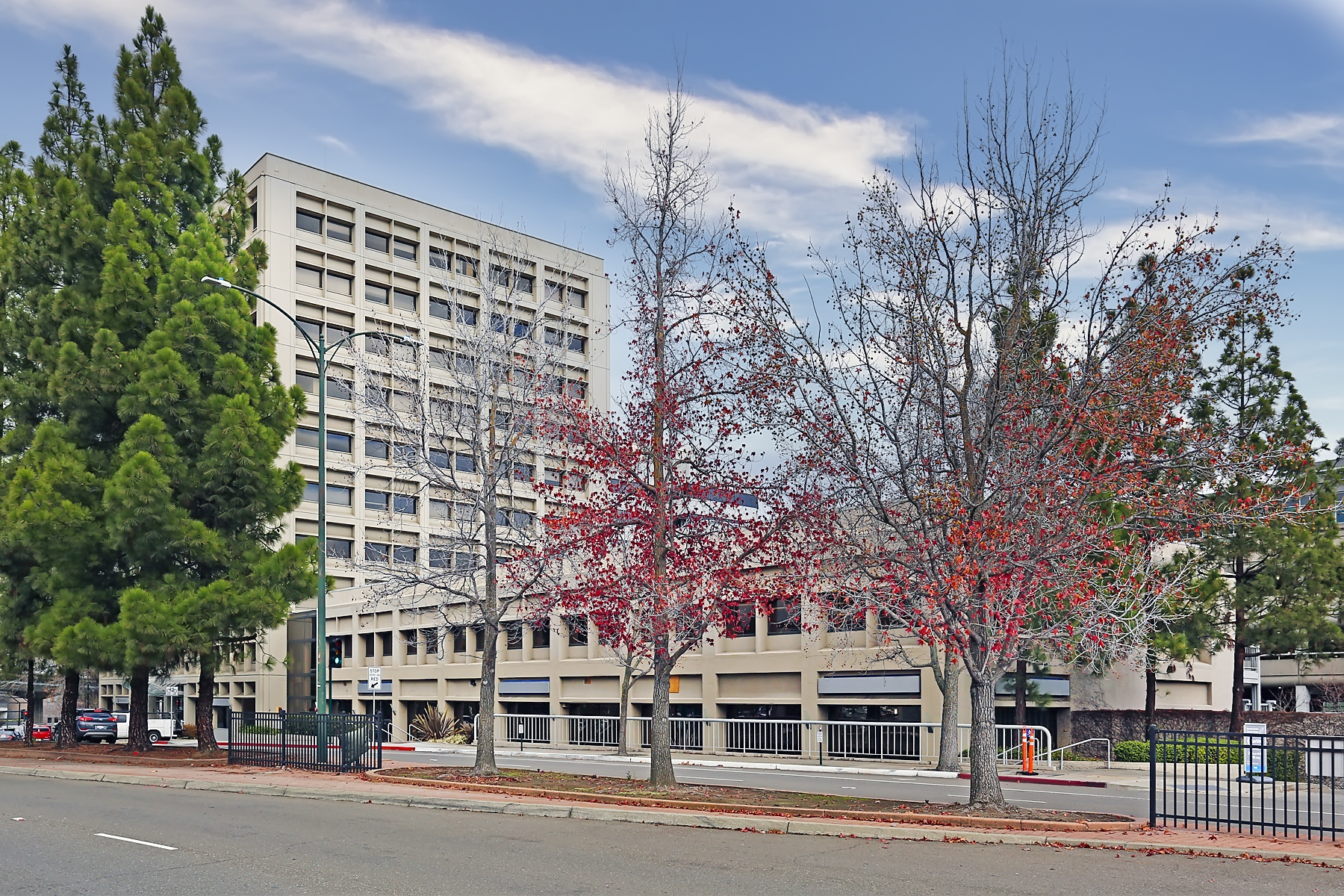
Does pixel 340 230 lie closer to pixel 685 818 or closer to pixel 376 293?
pixel 376 293

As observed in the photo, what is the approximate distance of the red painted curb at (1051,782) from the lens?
25.9 meters

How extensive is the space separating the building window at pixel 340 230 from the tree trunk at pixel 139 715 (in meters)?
52.1

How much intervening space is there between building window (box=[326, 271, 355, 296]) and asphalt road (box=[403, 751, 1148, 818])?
2110 inches

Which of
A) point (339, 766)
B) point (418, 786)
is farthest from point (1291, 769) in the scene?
point (339, 766)

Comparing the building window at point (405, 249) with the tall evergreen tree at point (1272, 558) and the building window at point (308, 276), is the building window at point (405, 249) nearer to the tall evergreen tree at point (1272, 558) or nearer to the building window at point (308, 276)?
the building window at point (308, 276)

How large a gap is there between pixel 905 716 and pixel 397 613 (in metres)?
29.1

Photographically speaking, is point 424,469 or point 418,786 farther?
point 424,469

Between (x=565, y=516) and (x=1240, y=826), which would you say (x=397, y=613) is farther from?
(x=1240, y=826)

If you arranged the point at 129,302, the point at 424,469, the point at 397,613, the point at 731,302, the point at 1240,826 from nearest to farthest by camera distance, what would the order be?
the point at 1240,826 < the point at 731,302 < the point at 424,469 < the point at 129,302 < the point at 397,613

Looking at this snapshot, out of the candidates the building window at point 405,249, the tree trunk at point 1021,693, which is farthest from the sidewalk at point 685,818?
the building window at point 405,249

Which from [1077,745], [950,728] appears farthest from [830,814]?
[1077,745]

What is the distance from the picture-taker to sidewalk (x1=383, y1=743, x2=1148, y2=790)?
1041 inches

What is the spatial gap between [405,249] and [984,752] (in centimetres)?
7448

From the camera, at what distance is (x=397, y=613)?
58500mm
